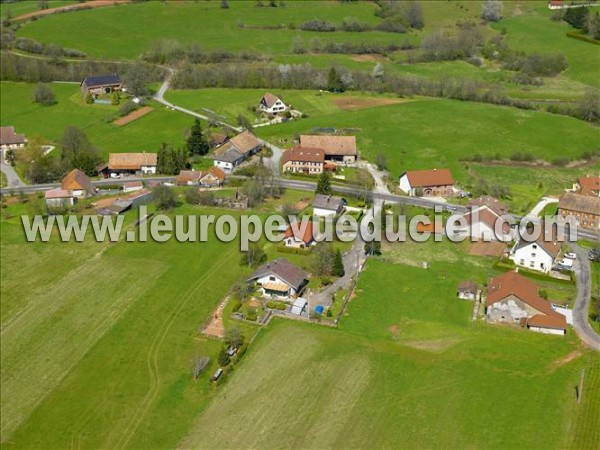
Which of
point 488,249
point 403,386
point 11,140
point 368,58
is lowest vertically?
point 403,386

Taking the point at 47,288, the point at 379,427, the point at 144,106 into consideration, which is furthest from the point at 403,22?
the point at 379,427

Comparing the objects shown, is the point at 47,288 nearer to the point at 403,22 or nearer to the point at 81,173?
the point at 81,173

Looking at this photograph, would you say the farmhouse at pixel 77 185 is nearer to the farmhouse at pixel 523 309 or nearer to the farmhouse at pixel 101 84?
the farmhouse at pixel 101 84

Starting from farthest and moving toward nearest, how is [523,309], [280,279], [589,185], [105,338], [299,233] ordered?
[589,185] → [299,233] → [280,279] → [523,309] → [105,338]

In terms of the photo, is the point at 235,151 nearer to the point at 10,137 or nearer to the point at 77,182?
the point at 77,182

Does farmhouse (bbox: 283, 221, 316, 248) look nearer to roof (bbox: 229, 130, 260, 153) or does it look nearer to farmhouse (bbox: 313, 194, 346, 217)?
farmhouse (bbox: 313, 194, 346, 217)

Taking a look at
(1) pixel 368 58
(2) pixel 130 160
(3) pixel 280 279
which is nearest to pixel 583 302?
(3) pixel 280 279

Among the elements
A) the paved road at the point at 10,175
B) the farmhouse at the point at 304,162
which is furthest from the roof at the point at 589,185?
the paved road at the point at 10,175
